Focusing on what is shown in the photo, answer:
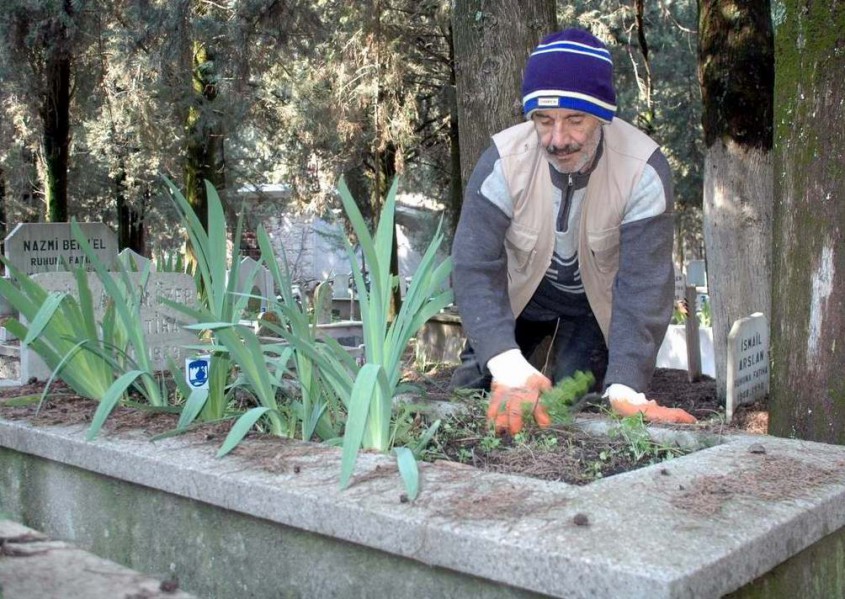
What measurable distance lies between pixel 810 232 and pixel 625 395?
0.84 meters

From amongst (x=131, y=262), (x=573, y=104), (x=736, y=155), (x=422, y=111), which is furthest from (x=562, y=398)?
(x=422, y=111)

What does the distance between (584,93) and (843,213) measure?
92cm

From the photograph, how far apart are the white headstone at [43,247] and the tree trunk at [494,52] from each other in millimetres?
6979

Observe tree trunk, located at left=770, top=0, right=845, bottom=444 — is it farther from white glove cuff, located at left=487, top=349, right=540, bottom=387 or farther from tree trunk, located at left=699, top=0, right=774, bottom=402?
tree trunk, located at left=699, top=0, right=774, bottom=402

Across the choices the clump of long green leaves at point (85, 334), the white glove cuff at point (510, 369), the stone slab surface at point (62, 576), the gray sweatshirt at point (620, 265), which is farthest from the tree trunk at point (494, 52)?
the stone slab surface at point (62, 576)

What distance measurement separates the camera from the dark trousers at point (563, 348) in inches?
137

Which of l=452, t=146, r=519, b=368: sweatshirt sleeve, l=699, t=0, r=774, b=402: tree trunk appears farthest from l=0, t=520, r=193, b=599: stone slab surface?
l=699, t=0, r=774, b=402: tree trunk

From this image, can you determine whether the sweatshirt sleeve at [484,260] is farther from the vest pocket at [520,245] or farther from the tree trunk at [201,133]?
the tree trunk at [201,133]

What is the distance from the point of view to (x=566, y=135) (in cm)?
293

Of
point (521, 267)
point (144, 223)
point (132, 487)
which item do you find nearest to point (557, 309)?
point (521, 267)

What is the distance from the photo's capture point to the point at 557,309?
11.3 ft

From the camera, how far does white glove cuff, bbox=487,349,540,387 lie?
2.75 m

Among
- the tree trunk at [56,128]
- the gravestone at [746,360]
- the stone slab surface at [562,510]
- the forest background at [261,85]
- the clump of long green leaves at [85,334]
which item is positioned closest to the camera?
the stone slab surface at [562,510]

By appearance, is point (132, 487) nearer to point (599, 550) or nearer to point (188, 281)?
point (599, 550)
